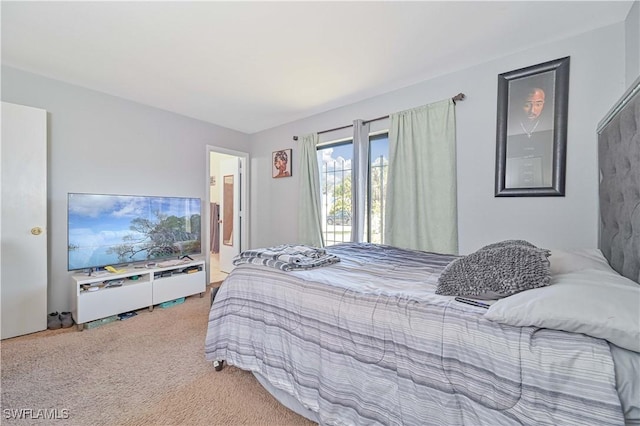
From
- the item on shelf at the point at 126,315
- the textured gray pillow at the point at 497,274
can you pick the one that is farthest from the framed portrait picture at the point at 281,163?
the textured gray pillow at the point at 497,274

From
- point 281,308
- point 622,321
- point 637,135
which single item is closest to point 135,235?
point 281,308

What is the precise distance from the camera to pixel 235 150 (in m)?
4.25

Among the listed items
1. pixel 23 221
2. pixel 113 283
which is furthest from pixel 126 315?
pixel 23 221

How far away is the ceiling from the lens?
1.68 m

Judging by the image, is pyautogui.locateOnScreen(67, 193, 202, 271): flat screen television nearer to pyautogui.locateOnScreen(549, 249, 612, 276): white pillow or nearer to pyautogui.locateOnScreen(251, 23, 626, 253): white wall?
pyautogui.locateOnScreen(251, 23, 626, 253): white wall

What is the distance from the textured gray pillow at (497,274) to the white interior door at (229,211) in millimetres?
3932

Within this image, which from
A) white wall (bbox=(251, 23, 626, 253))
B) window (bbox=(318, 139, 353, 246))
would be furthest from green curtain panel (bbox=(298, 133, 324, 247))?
white wall (bbox=(251, 23, 626, 253))

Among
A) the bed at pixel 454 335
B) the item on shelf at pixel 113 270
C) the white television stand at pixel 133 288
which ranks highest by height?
the bed at pixel 454 335

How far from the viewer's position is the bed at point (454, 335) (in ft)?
2.24

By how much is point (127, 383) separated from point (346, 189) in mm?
2702

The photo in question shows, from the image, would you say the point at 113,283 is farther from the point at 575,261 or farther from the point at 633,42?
the point at 633,42

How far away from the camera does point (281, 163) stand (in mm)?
3975

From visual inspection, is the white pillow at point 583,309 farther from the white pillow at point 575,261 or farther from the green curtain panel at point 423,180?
the green curtain panel at point 423,180

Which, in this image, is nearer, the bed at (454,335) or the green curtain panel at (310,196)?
the bed at (454,335)
